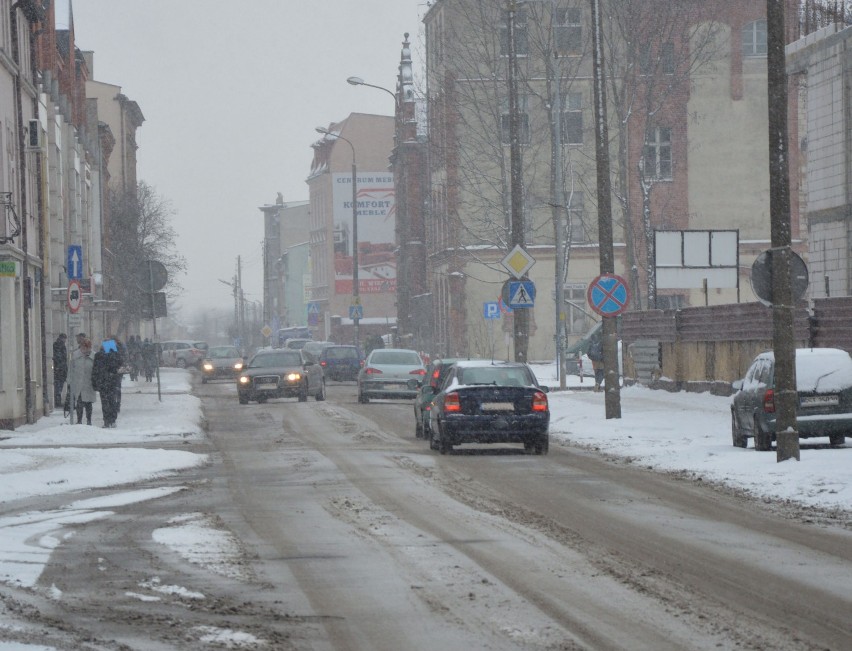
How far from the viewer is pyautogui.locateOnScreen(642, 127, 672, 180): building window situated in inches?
2761

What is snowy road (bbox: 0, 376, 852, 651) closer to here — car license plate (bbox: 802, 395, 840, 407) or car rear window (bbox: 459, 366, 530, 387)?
car license plate (bbox: 802, 395, 840, 407)

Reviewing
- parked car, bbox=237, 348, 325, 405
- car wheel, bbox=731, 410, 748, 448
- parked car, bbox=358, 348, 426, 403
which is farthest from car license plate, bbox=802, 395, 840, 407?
parked car, bbox=237, 348, 325, 405

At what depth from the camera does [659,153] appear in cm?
7112

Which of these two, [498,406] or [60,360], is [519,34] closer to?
[60,360]

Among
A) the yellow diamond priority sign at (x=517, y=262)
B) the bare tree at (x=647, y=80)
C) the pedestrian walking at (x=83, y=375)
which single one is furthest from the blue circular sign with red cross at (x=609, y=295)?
the bare tree at (x=647, y=80)

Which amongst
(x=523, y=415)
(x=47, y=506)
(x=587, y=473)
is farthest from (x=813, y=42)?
(x=47, y=506)

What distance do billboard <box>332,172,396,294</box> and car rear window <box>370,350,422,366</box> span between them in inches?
2858

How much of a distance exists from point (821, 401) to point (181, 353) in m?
76.0

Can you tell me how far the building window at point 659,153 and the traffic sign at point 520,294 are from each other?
112 feet

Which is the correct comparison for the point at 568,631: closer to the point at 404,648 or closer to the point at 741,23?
the point at 404,648

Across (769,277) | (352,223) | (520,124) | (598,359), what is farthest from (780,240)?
(352,223)

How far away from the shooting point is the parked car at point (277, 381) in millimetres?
43719

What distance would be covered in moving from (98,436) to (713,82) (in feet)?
160

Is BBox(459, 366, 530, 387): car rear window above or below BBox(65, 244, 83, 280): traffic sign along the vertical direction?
below
